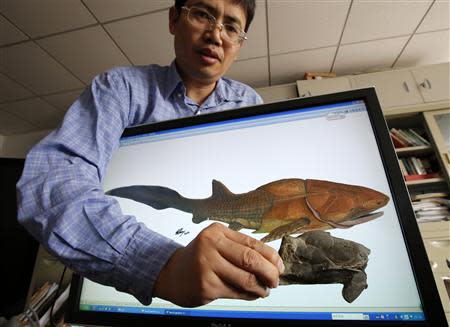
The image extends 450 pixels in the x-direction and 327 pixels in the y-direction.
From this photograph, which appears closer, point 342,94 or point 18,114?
point 342,94

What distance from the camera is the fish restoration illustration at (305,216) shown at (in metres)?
0.35

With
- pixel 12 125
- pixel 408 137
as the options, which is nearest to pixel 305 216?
pixel 408 137

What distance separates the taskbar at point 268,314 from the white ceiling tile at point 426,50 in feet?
8.31

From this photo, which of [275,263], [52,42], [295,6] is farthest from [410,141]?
[52,42]

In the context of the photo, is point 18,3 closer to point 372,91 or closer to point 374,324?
point 372,91

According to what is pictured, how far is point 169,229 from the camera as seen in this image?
0.44 metres

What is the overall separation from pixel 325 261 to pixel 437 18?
2493mm

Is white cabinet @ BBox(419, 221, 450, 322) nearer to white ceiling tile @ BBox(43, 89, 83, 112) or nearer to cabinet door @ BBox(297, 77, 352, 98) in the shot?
cabinet door @ BBox(297, 77, 352, 98)

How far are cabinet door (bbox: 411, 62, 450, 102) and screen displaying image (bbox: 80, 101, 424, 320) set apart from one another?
2143 millimetres

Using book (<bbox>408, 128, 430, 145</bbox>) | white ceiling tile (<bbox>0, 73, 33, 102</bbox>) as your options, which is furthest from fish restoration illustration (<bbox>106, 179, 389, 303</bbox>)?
white ceiling tile (<bbox>0, 73, 33, 102</bbox>)

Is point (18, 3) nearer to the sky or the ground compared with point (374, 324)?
nearer to the sky

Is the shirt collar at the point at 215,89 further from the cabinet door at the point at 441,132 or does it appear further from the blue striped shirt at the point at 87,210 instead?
the cabinet door at the point at 441,132

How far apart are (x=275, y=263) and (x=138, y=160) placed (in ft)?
1.22

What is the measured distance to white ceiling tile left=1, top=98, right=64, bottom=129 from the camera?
267 cm
